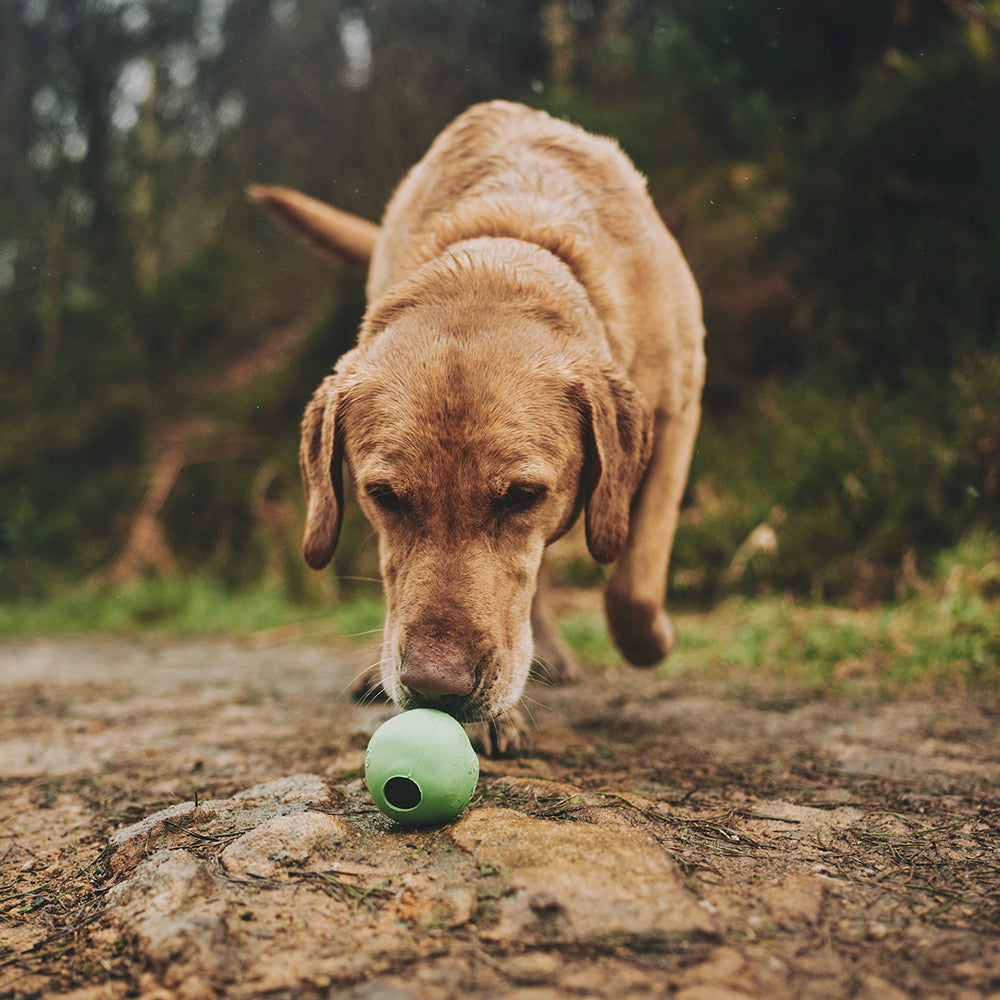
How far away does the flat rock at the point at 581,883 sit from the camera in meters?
1.43

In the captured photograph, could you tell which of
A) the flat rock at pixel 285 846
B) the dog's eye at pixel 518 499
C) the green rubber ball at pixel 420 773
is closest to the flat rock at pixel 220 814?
the flat rock at pixel 285 846

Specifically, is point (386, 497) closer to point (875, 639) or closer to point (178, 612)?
point (875, 639)

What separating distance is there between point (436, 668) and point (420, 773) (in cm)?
32

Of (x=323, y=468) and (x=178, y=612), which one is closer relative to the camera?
(x=323, y=468)

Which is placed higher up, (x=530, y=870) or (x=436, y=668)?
(x=436, y=668)

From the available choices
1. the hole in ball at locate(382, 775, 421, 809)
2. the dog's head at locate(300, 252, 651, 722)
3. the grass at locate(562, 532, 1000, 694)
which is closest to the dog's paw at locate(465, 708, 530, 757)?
the dog's head at locate(300, 252, 651, 722)

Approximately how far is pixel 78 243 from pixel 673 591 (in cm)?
1159

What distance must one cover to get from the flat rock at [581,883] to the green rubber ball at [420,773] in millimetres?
74

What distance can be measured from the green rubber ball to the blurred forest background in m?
3.30

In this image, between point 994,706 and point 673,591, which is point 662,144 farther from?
Result: point 994,706

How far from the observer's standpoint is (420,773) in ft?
6.01

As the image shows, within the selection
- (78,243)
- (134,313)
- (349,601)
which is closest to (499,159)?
(349,601)

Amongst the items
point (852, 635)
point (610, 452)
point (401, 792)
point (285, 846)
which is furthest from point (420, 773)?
point (852, 635)

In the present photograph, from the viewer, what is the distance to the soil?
4.48 ft
